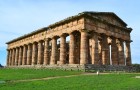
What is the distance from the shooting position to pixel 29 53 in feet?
236

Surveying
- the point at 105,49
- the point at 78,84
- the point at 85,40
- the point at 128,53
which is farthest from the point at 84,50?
the point at 78,84

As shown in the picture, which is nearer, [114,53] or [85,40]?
[85,40]

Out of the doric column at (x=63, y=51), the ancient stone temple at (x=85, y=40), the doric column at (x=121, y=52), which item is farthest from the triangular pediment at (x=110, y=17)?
the doric column at (x=63, y=51)

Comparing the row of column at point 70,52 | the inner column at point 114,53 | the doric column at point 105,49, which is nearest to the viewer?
the row of column at point 70,52

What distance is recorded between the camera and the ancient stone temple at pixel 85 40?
48000 mm

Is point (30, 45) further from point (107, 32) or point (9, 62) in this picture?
point (107, 32)

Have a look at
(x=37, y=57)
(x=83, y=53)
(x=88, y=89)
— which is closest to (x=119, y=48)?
(x=83, y=53)

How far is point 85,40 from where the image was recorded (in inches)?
1844

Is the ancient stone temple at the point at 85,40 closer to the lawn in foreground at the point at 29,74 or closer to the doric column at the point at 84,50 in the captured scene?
the doric column at the point at 84,50

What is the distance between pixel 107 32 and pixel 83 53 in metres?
10.7

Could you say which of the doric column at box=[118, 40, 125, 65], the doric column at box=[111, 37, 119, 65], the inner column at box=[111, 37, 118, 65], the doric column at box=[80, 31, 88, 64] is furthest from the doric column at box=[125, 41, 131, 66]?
the doric column at box=[80, 31, 88, 64]

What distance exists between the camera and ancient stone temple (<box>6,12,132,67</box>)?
48.0 m

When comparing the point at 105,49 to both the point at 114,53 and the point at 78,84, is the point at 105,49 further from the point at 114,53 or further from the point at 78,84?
the point at 78,84

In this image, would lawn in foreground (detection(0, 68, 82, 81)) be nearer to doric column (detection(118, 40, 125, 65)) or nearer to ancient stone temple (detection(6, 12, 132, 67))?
ancient stone temple (detection(6, 12, 132, 67))
